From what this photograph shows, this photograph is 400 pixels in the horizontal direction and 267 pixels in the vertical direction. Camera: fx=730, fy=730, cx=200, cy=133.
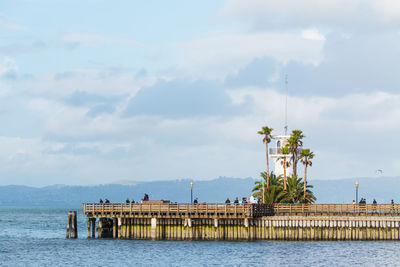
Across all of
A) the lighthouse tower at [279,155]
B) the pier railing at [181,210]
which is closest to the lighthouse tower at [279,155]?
the lighthouse tower at [279,155]

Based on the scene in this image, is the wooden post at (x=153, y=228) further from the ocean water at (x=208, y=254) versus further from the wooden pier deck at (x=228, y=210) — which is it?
the ocean water at (x=208, y=254)

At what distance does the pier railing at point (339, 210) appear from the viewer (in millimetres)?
74062

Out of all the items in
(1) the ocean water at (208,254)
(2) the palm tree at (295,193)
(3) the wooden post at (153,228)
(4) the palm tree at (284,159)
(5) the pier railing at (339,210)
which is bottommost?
(1) the ocean water at (208,254)

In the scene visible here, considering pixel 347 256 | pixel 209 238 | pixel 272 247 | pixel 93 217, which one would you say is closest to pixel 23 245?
pixel 93 217

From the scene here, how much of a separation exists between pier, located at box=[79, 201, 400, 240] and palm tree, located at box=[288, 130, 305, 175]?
21224 mm

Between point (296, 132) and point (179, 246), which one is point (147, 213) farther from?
point (296, 132)

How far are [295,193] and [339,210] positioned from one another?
15.8 meters

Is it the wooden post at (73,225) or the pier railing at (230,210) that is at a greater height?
the pier railing at (230,210)

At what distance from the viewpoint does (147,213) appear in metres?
75.9

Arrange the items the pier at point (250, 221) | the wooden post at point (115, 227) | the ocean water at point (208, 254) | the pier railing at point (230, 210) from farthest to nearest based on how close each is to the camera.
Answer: the wooden post at point (115, 227), the pier railing at point (230, 210), the pier at point (250, 221), the ocean water at point (208, 254)

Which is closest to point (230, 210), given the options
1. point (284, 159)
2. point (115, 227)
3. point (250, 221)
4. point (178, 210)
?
point (250, 221)

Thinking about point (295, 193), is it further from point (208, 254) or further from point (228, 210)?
Answer: point (208, 254)

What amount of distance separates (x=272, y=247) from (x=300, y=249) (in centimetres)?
278

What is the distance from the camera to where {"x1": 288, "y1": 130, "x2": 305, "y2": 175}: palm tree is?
9844 cm
